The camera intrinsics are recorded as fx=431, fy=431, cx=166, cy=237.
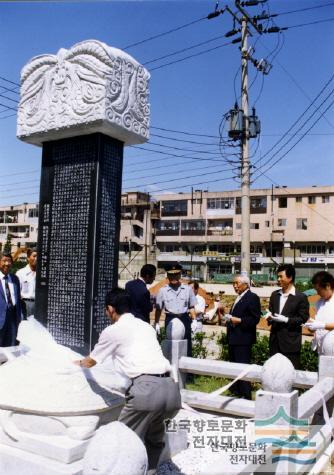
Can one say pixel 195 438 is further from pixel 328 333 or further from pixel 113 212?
pixel 113 212

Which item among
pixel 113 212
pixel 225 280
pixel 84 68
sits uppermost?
pixel 84 68

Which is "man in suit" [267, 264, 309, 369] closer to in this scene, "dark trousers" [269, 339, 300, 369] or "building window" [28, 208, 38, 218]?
"dark trousers" [269, 339, 300, 369]

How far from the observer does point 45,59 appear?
4.62 metres

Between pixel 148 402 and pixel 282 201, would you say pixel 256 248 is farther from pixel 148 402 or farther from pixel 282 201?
pixel 148 402

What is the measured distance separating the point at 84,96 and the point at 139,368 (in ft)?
9.15

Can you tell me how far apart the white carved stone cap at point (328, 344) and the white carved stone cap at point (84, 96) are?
272cm

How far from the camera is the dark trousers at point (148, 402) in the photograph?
2609 mm

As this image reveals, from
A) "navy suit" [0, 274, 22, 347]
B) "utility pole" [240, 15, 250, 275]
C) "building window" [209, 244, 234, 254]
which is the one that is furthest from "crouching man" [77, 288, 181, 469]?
"building window" [209, 244, 234, 254]

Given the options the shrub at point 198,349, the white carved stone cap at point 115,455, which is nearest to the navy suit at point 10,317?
the shrub at point 198,349

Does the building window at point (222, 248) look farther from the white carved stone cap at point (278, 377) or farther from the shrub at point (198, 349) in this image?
the white carved stone cap at point (278, 377)

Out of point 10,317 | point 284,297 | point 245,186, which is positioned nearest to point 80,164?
point 10,317

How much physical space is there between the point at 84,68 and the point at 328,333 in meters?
3.49

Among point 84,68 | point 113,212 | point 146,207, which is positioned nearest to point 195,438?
point 113,212

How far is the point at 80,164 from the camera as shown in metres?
4.44
